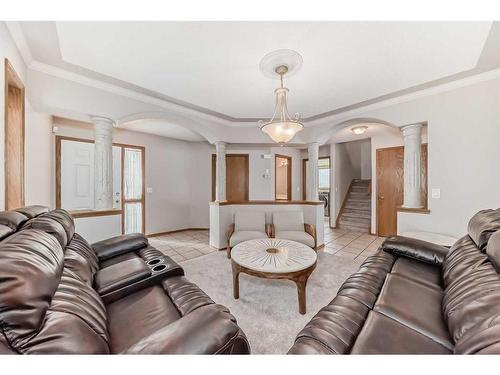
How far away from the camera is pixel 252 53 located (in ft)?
6.22

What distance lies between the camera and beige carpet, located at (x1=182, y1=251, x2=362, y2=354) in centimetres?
162

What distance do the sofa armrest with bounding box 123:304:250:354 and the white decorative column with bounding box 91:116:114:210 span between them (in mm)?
2605

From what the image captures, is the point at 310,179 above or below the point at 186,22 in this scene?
below

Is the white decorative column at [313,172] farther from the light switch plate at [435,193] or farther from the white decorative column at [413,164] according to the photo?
the light switch plate at [435,193]

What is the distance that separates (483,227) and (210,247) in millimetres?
3606

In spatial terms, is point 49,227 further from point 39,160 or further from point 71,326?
point 39,160

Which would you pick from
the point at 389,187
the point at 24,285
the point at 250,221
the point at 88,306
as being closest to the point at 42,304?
the point at 24,285

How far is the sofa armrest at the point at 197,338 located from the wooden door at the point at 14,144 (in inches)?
74.6

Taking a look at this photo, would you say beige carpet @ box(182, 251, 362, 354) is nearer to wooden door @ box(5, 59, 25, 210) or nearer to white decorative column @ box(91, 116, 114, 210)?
white decorative column @ box(91, 116, 114, 210)

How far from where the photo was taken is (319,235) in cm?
388

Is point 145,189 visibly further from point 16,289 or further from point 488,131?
point 488,131
